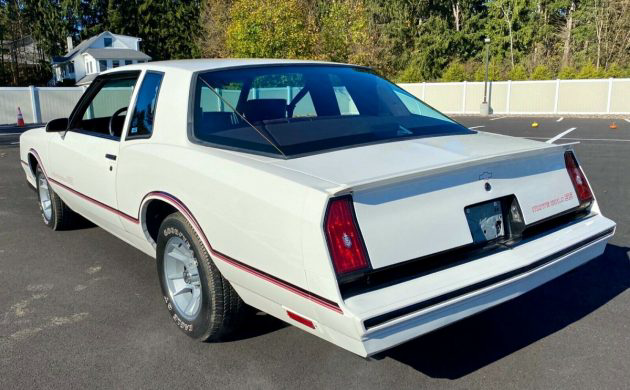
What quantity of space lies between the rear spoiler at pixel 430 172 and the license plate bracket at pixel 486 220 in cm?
21

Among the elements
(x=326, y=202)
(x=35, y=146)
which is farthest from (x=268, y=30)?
(x=326, y=202)

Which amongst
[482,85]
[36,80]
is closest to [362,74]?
[482,85]

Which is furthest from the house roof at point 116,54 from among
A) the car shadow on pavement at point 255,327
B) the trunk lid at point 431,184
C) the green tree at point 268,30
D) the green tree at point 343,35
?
the trunk lid at point 431,184

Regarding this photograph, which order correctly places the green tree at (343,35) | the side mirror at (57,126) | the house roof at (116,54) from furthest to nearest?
the house roof at (116,54) < the green tree at (343,35) < the side mirror at (57,126)

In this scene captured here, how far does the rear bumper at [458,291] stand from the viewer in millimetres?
2227

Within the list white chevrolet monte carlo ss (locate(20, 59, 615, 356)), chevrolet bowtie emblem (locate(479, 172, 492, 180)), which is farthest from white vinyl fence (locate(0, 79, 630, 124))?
chevrolet bowtie emblem (locate(479, 172, 492, 180))

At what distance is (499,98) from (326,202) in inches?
1286

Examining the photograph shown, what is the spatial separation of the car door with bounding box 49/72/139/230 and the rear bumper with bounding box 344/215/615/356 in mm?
2313

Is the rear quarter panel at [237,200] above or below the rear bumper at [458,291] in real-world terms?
above

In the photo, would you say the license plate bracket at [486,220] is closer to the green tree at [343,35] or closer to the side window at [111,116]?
the side window at [111,116]

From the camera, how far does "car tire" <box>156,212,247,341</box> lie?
294 centimetres

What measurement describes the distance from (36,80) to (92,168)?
59.4 metres

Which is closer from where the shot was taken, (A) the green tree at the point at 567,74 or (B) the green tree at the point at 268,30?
(B) the green tree at the point at 268,30

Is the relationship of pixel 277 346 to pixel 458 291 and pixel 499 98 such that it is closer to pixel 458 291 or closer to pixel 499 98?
pixel 458 291
